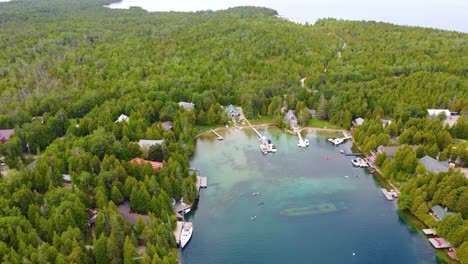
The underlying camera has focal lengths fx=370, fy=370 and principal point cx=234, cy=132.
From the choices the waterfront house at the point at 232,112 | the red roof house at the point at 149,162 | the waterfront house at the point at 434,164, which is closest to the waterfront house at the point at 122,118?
the red roof house at the point at 149,162

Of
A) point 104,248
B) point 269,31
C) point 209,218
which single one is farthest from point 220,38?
point 104,248

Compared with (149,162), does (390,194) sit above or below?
below

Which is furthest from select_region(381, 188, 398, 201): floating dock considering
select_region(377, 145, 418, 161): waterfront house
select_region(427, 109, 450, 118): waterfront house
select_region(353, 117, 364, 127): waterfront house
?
select_region(427, 109, 450, 118): waterfront house

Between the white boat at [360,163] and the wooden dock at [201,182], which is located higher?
the white boat at [360,163]

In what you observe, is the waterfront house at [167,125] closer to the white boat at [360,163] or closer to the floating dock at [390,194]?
the white boat at [360,163]

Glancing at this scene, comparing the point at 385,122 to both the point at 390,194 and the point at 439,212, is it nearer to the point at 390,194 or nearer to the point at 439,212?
the point at 390,194

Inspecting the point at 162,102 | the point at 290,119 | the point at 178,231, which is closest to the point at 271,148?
the point at 290,119

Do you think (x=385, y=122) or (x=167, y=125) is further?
(x=385, y=122)
